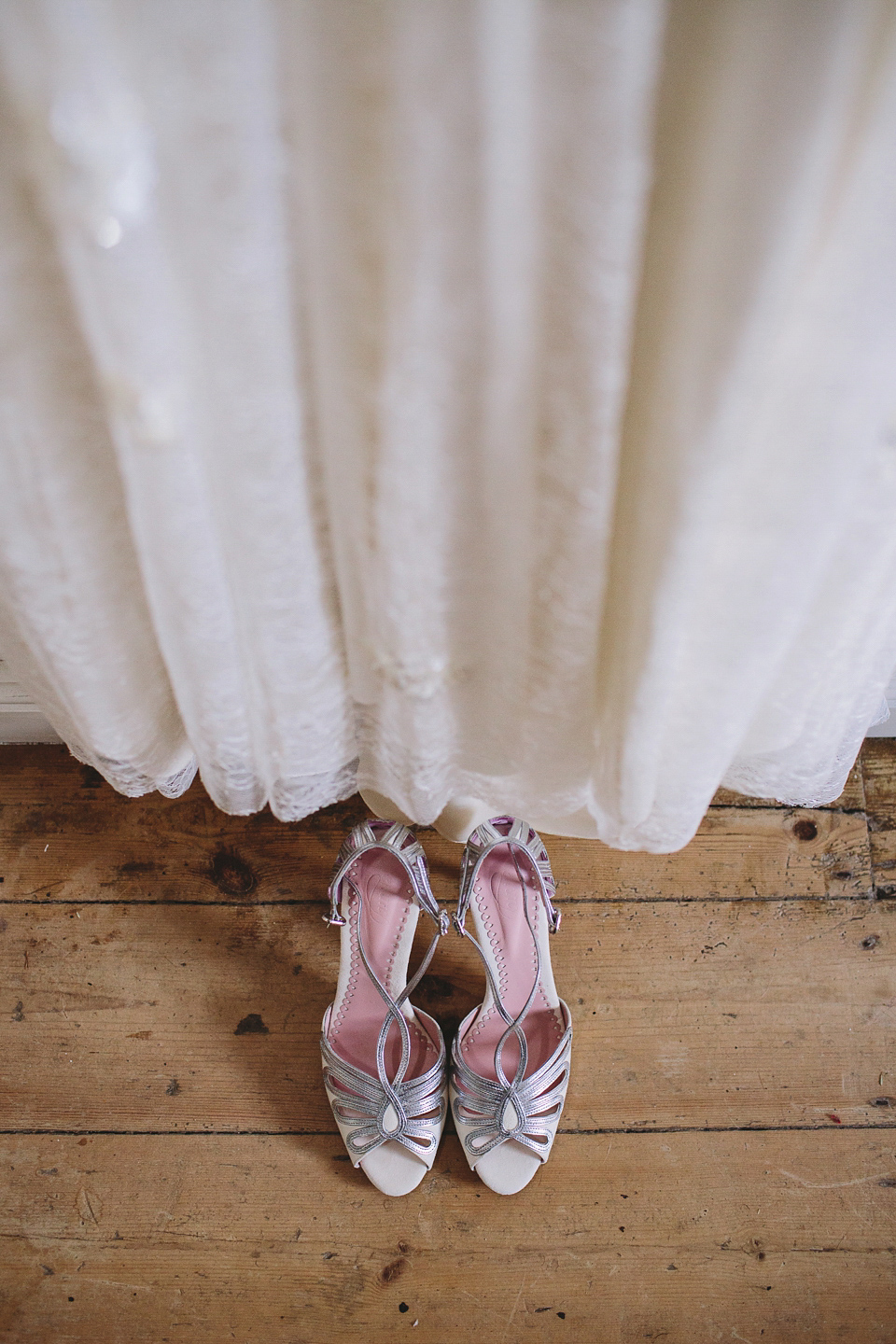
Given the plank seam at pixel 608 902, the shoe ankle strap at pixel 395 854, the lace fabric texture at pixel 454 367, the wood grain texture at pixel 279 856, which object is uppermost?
the lace fabric texture at pixel 454 367

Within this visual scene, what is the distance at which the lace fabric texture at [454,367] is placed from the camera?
1.07 ft

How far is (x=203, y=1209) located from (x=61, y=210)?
0.86m

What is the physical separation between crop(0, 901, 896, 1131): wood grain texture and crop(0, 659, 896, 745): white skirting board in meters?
0.20

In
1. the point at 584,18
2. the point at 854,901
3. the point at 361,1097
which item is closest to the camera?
the point at 584,18

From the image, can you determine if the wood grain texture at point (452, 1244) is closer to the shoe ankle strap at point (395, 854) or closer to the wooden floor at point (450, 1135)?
the wooden floor at point (450, 1135)

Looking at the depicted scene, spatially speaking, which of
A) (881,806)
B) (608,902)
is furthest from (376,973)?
(881,806)

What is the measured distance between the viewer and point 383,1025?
859 millimetres

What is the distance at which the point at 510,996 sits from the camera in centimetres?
87

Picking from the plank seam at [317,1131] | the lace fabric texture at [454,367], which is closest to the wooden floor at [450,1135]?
the plank seam at [317,1131]

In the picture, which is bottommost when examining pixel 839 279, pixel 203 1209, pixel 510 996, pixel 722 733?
pixel 203 1209

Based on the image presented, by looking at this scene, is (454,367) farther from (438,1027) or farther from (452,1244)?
(452,1244)

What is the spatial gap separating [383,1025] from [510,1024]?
13 cm

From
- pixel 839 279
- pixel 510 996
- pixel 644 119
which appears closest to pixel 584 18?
pixel 644 119

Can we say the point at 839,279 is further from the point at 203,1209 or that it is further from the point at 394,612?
the point at 203,1209
